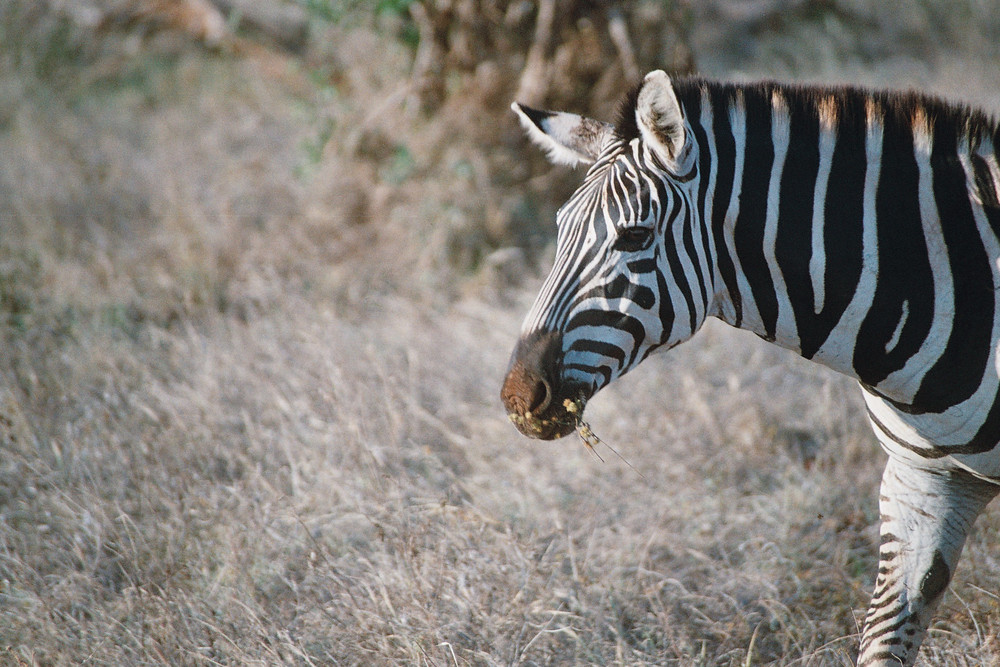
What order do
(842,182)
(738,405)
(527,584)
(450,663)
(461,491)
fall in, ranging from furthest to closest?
1. (738,405)
2. (461,491)
3. (527,584)
4. (450,663)
5. (842,182)

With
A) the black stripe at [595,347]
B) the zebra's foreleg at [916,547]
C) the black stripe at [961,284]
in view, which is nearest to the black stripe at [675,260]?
the black stripe at [595,347]

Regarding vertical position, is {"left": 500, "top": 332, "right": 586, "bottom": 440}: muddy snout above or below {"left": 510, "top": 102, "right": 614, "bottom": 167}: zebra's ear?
below

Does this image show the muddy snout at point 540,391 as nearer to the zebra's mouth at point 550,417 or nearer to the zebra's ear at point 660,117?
the zebra's mouth at point 550,417

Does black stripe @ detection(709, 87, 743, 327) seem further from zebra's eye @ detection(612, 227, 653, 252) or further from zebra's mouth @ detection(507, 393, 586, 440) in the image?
zebra's mouth @ detection(507, 393, 586, 440)

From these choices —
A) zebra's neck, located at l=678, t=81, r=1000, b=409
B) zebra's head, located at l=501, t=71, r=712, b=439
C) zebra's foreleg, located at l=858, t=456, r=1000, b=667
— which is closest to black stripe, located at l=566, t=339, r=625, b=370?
zebra's head, located at l=501, t=71, r=712, b=439

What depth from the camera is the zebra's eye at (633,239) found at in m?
2.17

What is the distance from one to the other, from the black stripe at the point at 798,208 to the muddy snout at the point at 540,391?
661mm

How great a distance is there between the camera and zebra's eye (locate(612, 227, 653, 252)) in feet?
7.13

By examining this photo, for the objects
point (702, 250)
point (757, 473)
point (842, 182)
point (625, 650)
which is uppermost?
point (842, 182)

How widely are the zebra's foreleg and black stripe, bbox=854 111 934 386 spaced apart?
49 cm

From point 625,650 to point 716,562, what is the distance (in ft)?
2.09

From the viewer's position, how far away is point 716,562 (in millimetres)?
3158

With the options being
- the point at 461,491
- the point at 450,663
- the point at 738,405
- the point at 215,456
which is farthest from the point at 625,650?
the point at 215,456

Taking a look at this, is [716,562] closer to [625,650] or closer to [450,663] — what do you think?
[625,650]
